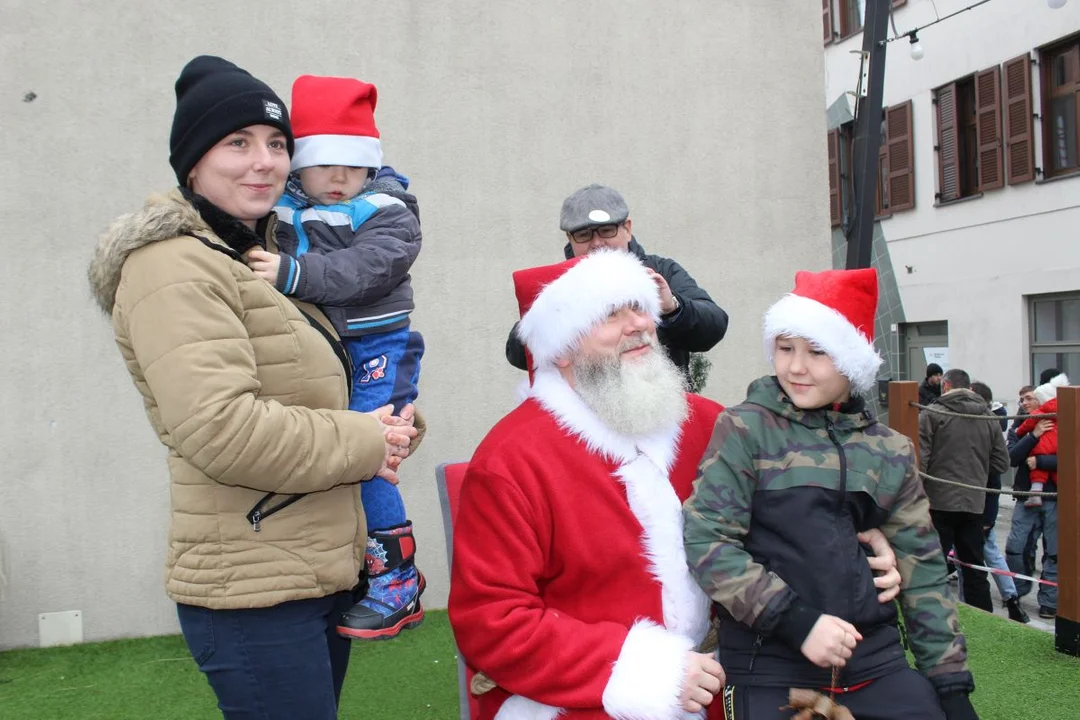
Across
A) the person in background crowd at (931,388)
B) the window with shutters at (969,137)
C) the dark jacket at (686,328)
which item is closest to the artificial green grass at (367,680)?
the dark jacket at (686,328)

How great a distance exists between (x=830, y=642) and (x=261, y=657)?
1.13 meters

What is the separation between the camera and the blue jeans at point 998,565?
678cm

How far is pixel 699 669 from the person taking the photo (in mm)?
1879

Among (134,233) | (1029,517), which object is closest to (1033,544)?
(1029,517)

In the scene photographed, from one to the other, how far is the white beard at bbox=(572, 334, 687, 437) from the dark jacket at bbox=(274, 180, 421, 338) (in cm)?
48

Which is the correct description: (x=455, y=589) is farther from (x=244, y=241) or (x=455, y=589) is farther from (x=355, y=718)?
(x=355, y=718)

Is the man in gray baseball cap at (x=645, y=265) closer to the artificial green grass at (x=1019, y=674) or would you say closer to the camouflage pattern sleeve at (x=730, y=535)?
the camouflage pattern sleeve at (x=730, y=535)

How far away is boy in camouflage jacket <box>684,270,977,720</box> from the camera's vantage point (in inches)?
74.5

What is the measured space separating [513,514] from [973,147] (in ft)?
50.4

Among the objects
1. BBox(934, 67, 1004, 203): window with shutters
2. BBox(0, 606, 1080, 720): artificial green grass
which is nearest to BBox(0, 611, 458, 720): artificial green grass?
Answer: BBox(0, 606, 1080, 720): artificial green grass

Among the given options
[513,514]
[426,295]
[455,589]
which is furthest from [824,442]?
[426,295]

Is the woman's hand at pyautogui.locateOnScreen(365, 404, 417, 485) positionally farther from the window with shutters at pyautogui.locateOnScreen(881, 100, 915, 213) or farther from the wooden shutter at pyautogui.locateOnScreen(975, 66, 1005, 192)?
the window with shutters at pyautogui.locateOnScreen(881, 100, 915, 213)

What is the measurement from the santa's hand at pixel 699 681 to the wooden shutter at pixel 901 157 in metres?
15.6

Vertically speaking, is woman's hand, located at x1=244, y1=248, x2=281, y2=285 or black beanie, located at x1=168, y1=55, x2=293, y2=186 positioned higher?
black beanie, located at x1=168, y1=55, x2=293, y2=186
